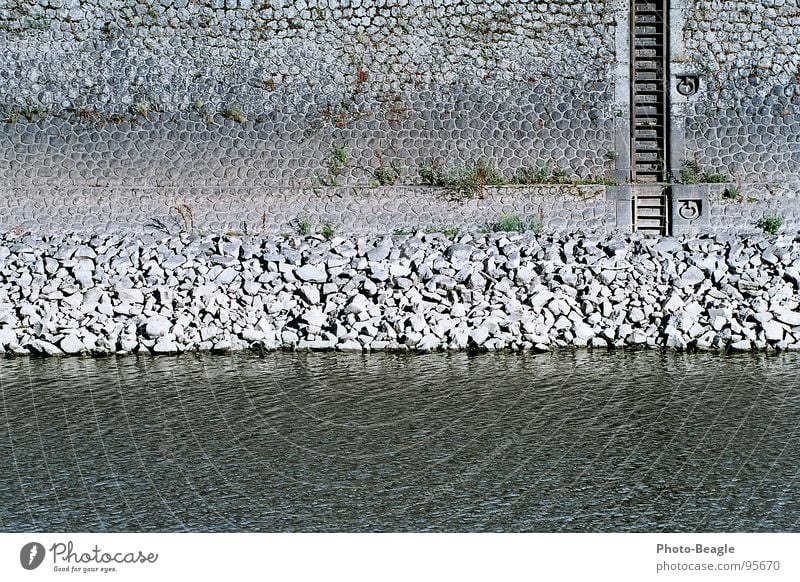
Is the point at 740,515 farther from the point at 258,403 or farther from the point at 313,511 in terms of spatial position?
the point at 258,403

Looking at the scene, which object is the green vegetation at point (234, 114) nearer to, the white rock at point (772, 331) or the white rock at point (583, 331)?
the white rock at point (583, 331)

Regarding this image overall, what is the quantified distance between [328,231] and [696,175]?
402cm

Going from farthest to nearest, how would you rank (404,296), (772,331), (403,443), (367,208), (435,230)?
1. (367,208)
2. (435,230)
3. (404,296)
4. (772,331)
5. (403,443)

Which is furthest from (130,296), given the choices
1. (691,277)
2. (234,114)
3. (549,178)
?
(549,178)

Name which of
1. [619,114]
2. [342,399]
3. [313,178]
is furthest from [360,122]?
[342,399]

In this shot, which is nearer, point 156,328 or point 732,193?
point 156,328

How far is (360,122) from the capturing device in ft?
39.8

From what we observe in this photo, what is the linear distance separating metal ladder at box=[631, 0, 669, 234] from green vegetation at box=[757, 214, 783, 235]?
1.11 meters

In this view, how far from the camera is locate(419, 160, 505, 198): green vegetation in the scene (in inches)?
458

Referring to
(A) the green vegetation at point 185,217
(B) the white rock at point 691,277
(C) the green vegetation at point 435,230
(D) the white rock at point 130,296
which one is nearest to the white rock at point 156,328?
(D) the white rock at point 130,296

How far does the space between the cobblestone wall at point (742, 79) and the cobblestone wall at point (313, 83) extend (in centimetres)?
92

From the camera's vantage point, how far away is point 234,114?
12.1 meters

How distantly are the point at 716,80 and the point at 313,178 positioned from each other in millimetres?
4433

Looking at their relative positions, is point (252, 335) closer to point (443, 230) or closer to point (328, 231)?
point (328, 231)
